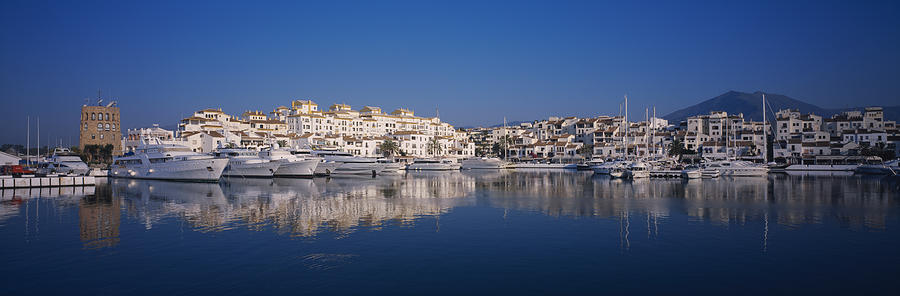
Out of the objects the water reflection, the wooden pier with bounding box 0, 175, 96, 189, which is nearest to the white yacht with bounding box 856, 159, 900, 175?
the water reflection

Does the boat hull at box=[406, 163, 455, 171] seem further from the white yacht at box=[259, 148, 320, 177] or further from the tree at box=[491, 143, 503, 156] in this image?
the tree at box=[491, 143, 503, 156]

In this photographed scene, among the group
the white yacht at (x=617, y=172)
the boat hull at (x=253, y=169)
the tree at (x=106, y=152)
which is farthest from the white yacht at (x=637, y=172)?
the tree at (x=106, y=152)

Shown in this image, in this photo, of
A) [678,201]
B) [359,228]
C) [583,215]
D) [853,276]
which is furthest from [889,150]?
[359,228]

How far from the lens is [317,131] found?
314 ft

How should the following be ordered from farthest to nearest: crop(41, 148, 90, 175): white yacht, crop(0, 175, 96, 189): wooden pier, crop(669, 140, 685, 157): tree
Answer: crop(669, 140, 685, 157): tree → crop(41, 148, 90, 175): white yacht → crop(0, 175, 96, 189): wooden pier

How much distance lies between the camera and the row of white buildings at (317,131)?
80438 mm

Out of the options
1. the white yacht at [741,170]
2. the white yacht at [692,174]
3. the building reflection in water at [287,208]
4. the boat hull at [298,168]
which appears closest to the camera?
the building reflection in water at [287,208]

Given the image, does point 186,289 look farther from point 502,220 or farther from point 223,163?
point 223,163

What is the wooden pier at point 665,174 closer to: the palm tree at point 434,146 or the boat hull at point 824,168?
the boat hull at point 824,168

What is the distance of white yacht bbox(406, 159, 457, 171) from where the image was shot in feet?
241

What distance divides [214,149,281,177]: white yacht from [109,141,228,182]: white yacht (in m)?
2.43

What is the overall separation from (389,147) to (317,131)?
18306mm

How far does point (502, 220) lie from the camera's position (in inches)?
782

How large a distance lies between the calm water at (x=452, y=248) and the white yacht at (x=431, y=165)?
48346 millimetres
